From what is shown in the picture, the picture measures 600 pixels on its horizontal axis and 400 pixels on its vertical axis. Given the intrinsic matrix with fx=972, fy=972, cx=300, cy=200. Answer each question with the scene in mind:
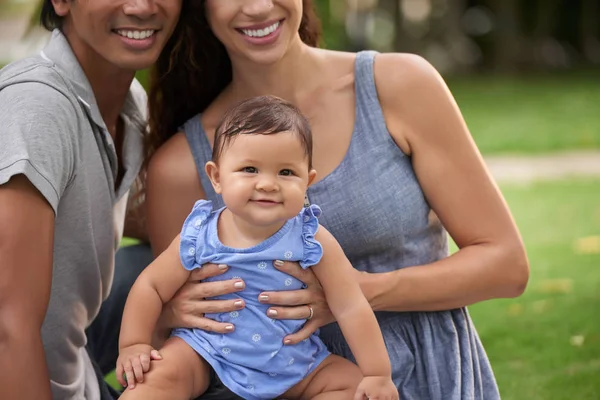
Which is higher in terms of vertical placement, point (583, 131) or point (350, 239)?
point (350, 239)

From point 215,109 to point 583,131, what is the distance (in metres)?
8.47

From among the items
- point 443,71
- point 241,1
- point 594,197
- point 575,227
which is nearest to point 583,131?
point 594,197

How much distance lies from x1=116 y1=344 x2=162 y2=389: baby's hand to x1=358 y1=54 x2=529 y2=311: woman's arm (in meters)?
0.78

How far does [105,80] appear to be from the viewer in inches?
125

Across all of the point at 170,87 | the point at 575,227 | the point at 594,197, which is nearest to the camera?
the point at 170,87

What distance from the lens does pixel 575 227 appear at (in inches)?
283

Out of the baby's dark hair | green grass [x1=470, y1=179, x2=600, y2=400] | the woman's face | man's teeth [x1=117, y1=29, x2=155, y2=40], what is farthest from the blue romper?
green grass [x1=470, y1=179, x2=600, y2=400]

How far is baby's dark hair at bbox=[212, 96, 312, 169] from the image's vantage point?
2.51 metres

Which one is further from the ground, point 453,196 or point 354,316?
point 453,196

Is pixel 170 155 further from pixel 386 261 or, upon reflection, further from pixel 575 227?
pixel 575 227

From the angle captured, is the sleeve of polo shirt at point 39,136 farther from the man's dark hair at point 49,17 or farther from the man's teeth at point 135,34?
the man's dark hair at point 49,17

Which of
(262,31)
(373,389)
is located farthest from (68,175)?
(373,389)

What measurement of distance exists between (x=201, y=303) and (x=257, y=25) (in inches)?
34.2

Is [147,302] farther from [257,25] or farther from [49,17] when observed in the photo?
[49,17]
